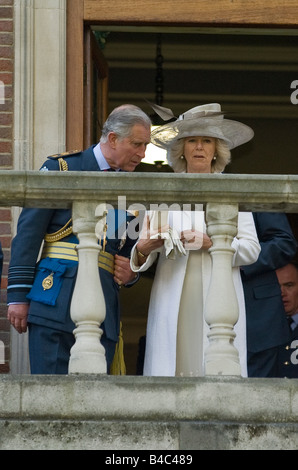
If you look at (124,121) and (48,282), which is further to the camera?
(124,121)

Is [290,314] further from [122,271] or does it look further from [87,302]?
[87,302]

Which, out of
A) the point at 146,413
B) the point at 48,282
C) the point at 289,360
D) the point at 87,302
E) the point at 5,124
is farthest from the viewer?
the point at 5,124

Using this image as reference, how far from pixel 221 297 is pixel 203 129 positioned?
3.54ft

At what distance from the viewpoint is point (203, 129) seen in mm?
7500

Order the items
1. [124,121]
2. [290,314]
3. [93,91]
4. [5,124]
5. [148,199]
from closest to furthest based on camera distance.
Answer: [148,199] → [124,121] → [290,314] → [5,124] → [93,91]

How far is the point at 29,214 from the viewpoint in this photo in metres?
7.23

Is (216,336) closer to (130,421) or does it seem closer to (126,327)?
(130,421)

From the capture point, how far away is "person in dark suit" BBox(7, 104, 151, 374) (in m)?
7.03

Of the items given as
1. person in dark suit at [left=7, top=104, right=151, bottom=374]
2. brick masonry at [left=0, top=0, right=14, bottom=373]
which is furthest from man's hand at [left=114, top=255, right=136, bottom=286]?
brick masonry at [left=0, top=0, right=14, bottom=373]

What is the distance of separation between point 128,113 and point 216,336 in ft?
4.07

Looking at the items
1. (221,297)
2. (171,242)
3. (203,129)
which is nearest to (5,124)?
(203,129)

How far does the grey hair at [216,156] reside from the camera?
24.5ft

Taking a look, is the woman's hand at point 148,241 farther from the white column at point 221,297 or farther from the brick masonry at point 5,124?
the brick masonry at point 5,124

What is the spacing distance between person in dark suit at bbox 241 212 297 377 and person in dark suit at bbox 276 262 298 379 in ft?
1.00
